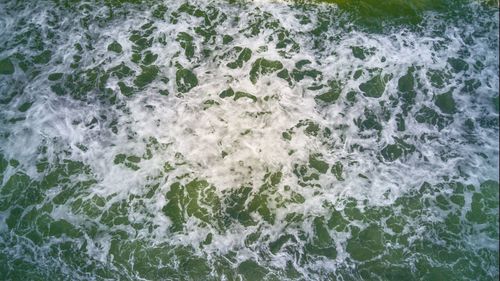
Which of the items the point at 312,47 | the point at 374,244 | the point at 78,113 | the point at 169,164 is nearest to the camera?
the point at 374,244

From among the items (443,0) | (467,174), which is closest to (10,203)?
(467,174)

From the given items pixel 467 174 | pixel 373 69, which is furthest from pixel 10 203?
pixel 467 174

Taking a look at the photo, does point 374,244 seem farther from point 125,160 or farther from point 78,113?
point 78,113

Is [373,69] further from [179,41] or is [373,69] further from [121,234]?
[121,234]

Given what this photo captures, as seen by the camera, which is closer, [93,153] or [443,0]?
[93,153]

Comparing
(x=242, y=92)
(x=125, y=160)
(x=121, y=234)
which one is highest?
(x=242, y=92)

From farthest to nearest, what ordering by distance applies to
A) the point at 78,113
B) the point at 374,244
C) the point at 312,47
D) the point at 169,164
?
the point at 312,47
the point at 78,113
the point at 169,164
the point at 374,244

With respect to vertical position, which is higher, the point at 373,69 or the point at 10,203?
the point at 373,69
